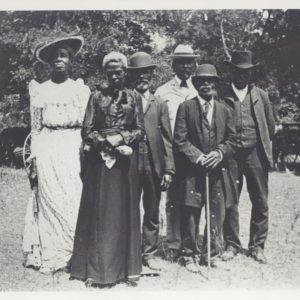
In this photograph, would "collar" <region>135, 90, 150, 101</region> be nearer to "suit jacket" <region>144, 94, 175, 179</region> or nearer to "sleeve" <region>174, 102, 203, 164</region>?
"suit jacket" <region>144, 94, 175, 179</region>

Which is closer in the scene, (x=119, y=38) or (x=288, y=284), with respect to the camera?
(x=288, y=284)

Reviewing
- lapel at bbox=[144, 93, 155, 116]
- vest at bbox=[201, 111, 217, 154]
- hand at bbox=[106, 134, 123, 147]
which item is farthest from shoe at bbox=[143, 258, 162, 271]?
lapel at bbox=[144, 93, 155, 116]

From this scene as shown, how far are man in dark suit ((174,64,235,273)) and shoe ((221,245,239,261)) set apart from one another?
0.79ft

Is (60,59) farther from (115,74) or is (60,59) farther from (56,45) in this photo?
(115,74)

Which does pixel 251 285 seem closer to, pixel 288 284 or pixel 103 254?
pixel 288 284

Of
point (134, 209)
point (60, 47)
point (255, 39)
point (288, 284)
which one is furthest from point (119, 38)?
point (288, 284)

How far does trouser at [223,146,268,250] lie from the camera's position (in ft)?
16.0

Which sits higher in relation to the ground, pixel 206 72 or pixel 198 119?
pixel 206 72

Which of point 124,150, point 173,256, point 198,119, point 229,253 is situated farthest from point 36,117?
point 229,253

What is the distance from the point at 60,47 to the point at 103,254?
6.67ft

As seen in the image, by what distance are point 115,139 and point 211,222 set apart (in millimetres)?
1314

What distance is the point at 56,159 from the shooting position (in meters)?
4.77

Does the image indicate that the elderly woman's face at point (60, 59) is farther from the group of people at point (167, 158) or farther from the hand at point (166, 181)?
the hand at point (166, 181)

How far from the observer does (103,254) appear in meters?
4.12
